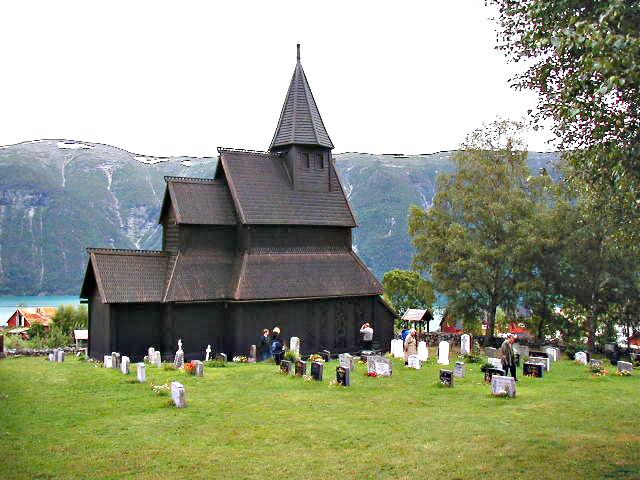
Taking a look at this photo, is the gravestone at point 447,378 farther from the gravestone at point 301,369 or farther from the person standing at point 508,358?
the gravestone at point 301,369

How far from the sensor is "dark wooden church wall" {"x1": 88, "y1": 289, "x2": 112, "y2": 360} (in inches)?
1122

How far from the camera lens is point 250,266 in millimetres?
30344

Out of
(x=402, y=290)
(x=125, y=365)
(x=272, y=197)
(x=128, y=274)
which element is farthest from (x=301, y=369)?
(x=402, y=290)

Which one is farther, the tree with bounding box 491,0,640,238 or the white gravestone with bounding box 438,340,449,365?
the white gravestone with bounding box 438,340,449,365

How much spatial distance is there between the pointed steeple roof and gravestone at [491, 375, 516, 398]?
19.4 meters

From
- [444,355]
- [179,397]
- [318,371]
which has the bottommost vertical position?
[444,355]

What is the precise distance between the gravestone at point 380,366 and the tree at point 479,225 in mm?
13399

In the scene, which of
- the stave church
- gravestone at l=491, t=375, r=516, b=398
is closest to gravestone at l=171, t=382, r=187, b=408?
gravestone at l=491, t=375, r=516, b=398

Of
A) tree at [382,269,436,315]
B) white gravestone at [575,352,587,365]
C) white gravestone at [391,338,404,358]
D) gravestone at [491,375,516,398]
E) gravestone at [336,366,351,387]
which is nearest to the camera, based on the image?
gravestone at [491,375,516,398]

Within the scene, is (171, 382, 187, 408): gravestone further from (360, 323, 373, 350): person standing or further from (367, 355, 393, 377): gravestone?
(360, 323, 373, 350): person standing

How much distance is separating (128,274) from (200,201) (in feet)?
16.6

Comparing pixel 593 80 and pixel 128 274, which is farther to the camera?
pixel 128 274

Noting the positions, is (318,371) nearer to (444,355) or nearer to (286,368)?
(286,368)

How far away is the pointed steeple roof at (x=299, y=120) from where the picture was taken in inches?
1347
